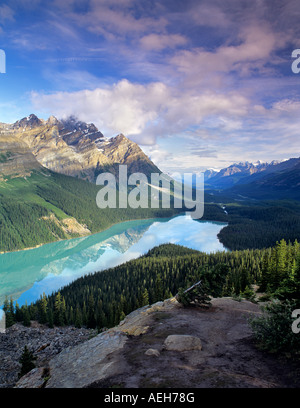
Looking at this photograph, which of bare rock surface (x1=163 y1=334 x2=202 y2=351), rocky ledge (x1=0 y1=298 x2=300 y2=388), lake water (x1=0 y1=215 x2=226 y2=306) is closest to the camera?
rocky ledge (x1=0 y1=298 x2=300 y2=388)

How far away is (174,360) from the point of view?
1482 cm

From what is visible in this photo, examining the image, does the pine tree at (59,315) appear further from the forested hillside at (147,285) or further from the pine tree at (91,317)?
the pine tree at (91,317)

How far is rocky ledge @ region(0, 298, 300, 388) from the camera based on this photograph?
39.8ft

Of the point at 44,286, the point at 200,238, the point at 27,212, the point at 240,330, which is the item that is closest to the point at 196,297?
the point at 240,330

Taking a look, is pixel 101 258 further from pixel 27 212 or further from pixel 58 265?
pixel 27 212

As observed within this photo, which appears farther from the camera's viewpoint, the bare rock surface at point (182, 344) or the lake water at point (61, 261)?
the lake water at point (61, 261)

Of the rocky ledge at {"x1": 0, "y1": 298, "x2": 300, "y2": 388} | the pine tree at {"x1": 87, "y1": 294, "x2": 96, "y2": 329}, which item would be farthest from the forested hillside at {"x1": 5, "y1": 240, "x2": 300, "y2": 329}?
the rocky ledge at {"x1": 0, "y1": 298, "x2": 300, "y2": 388}


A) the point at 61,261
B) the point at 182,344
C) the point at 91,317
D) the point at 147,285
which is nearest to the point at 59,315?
the point at 91,317

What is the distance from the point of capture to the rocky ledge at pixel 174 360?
12.1 metres

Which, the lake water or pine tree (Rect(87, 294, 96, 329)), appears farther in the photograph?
the lake water

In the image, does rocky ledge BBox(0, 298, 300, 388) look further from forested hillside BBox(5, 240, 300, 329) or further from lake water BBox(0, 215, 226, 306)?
lake water BBox(0, 215, 226, 306)

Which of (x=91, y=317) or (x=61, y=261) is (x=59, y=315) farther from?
(x=61, y=261)

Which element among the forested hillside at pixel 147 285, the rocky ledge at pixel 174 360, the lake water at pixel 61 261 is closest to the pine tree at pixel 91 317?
the forested hillside at pixel 147 285
